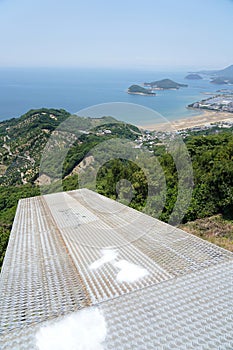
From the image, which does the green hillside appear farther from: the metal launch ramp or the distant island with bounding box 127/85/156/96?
the distant island with bounding box 127/85/156/96

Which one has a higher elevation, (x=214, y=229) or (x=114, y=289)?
(x=114, y=289)

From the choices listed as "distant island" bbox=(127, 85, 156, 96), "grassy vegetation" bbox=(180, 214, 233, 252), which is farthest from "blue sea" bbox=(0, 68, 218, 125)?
"grassy vegetation" bbox=(180, 214, 233, 252)

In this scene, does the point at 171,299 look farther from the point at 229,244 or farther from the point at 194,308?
the point at 229,244

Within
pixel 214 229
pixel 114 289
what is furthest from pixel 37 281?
pixel 214 229

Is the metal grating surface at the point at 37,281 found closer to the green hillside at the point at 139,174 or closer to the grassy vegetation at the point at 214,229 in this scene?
the green hillside at the point at 139,174

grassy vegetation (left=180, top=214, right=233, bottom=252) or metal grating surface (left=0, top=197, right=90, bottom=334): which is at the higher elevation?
metal grating surface (left=0, top=197, right=90, bottom=334)

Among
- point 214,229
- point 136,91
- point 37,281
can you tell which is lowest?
point 214,229

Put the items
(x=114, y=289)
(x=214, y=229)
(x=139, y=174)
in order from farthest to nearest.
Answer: (x=214, y=229), (x=139, y=174), (x=114, y=289)

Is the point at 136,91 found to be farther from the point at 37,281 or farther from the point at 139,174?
the point at 37,281
